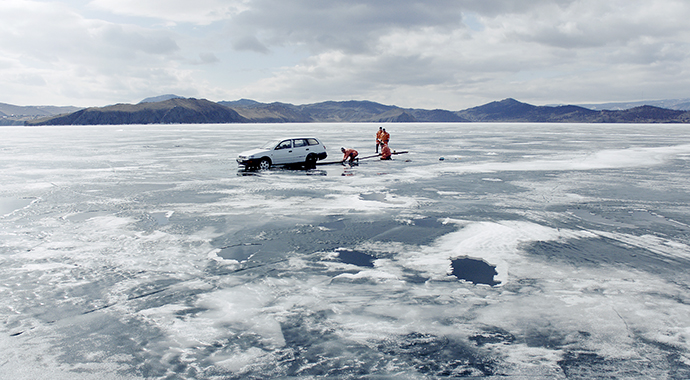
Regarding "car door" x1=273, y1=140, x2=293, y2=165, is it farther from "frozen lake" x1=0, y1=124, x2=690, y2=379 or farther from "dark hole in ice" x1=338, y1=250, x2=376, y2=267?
"dark hole in ice" x1=338, y1=250, x2=376, y2=267

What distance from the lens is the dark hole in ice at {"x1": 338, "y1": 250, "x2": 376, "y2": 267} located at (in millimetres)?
7656

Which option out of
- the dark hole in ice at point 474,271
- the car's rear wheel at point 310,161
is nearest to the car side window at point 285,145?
the car's rear wheel at point 310,161

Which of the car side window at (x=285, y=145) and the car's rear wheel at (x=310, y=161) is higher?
the car side window at (x=285, y=145)

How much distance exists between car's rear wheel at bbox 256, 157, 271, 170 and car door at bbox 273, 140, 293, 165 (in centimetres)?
34

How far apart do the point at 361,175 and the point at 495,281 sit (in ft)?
42.0

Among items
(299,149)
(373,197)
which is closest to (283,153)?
(299,149)

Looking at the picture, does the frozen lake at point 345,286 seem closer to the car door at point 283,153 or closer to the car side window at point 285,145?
Answer: the car door at point 283,153

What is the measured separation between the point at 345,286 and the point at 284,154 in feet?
52.9

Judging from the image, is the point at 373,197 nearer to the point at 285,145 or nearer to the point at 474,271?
the point at 474,271

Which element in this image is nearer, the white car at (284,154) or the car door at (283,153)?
the white car at (284,154)

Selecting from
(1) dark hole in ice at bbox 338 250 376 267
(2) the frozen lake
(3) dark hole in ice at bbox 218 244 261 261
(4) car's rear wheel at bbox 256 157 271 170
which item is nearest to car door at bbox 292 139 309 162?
(4) car's rear wheel at bbox 256 157 271 170

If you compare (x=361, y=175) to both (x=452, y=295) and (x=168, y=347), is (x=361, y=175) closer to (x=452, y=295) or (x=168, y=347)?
(x=452, y=295)

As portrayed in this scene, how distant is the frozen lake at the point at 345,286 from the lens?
4562mm

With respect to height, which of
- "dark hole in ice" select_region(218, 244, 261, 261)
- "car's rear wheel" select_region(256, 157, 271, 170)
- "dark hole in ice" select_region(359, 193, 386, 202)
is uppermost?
"car's rear wheel" select_region(256, 157, 271, 170)
